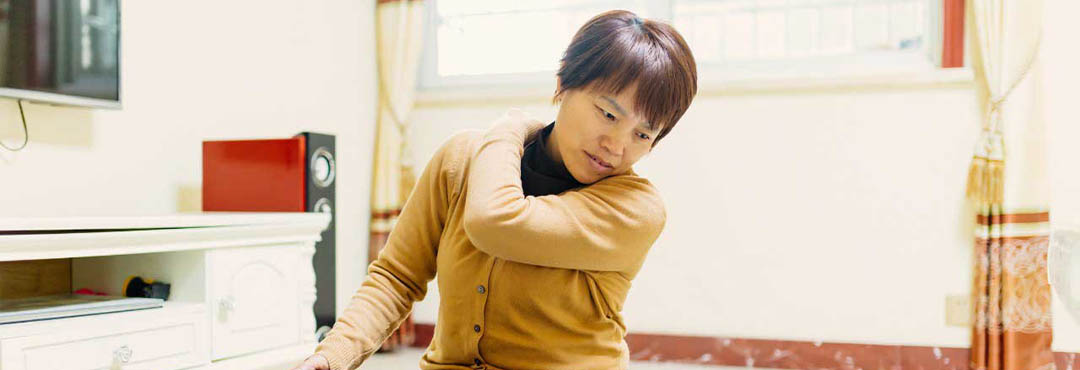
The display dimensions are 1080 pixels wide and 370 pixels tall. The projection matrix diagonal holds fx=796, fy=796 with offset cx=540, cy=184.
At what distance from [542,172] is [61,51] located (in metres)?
1.53

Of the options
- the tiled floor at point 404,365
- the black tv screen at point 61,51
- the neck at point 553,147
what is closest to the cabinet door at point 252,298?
the black tv screen at point 61,51

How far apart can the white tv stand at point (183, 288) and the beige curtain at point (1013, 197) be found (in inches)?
88.7

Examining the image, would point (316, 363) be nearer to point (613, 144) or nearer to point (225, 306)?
point (613, 144)

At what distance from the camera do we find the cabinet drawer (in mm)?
1649

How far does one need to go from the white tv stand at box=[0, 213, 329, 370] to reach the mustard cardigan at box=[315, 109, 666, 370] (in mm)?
1027

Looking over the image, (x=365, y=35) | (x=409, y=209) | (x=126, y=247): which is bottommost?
(x=126, y=247)

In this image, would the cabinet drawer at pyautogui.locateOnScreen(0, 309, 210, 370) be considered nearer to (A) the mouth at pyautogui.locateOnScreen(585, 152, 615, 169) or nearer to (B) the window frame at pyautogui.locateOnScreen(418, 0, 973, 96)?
(A) the mouth at pyautogui.locateOnScreen(585, 152, 615, 169)

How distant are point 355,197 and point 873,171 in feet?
6.76

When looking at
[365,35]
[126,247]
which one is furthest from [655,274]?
[126,247]

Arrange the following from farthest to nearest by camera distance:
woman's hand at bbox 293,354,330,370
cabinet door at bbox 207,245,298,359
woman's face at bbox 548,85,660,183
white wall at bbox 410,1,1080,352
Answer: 1. white wall at bbox 410,1,1080,352
2. cabinet door at bbox 207,245,298,359
3. woman's face at bbox 548,85,660,183
4. woman's hand at bbox 293,354,330,370

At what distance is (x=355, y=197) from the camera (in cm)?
336

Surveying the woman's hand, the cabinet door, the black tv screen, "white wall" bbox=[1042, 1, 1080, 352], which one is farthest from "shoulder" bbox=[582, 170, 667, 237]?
"white wall" bbox=[1042, 1, 1080, 352]

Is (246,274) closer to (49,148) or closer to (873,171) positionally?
(49,148)

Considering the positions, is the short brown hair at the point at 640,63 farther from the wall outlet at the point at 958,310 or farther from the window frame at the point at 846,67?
the wall outlet at the point at 958,310
